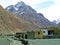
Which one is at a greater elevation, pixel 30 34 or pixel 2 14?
pixel 2 14

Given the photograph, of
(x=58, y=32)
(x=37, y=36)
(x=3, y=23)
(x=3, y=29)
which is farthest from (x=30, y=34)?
(x=3, y=23)

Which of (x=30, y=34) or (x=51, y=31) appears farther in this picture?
(x=51, y=31)

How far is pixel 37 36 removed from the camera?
3103 inches

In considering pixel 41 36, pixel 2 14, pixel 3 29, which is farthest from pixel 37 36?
pixel 2 14

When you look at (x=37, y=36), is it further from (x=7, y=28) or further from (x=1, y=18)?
(x=1, y=18)

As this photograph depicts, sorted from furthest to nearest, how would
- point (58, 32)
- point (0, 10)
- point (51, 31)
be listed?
point (0, 10)
point (51, 31)
point (58, 32)

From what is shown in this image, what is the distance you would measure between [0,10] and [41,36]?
379 feet

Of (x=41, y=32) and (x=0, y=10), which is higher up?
(x=0, y=10)

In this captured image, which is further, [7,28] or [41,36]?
[7,28]

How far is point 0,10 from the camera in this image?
191 metres

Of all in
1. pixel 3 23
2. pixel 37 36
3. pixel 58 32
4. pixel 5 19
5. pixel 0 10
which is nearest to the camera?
pixel 37 36

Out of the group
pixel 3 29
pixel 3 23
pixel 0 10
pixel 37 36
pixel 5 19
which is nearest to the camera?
pixel 37 36

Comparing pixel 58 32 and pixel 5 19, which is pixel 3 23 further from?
pixel 58 32

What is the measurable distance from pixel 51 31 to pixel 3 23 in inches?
3265
